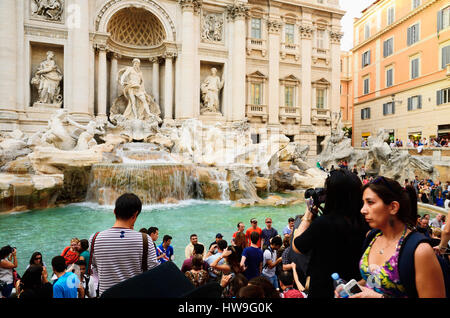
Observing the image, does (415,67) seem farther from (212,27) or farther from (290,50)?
(212,27)

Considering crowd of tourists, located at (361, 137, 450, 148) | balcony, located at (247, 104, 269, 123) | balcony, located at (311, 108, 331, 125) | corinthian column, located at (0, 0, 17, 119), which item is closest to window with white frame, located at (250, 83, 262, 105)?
balcony, located at (247, 104, 269, 123)

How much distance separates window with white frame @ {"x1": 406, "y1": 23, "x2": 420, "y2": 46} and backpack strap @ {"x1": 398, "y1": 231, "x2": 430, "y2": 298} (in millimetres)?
26978

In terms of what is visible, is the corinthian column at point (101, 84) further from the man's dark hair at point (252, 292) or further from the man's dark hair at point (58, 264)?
the man's dark hair at point (252, 292)

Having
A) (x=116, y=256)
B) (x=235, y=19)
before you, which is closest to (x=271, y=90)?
(x=235, y=19)

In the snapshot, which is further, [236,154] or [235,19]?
[235,19]

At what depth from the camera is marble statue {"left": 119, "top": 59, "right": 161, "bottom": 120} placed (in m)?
17.0

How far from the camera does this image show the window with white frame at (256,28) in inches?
843

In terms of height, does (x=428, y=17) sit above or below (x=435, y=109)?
above

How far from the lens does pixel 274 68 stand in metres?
21.5

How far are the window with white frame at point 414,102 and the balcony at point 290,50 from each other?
9355mm

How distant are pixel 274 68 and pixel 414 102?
1112 centimetres

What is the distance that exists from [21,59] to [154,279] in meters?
18.5

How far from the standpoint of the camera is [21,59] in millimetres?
15562
